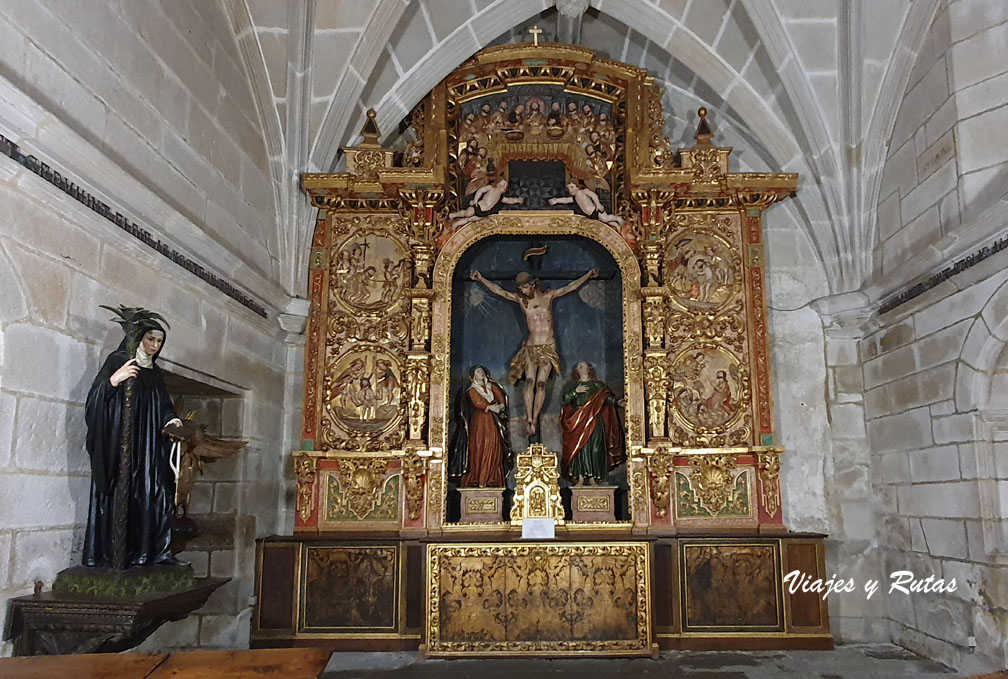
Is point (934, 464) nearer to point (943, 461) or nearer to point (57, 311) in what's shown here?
point (943, 461)

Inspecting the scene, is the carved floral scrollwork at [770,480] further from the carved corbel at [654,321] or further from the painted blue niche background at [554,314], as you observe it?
the painted blue niche background at [554,314]

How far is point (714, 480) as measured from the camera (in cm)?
763

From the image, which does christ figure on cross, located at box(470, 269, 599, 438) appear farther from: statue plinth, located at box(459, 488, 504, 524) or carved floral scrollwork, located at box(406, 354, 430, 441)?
carved floral scrollwork, located at box(406, 354, 430, 441)

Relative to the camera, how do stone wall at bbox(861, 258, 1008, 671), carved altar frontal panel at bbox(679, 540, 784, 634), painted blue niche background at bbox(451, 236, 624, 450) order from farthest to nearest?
painted blue niche background at bbox(451, 236, 624, 450) < carved altar frontal panel at bbox(679, 540, 784, 634) < stone wall at bbox(861, 258, 1008, 671)

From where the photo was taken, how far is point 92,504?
4.33 metres

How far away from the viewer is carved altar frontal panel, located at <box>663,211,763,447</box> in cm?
783

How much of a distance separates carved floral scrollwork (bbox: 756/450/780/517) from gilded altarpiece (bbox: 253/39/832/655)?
0.07ft

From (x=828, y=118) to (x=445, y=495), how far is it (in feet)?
16.9

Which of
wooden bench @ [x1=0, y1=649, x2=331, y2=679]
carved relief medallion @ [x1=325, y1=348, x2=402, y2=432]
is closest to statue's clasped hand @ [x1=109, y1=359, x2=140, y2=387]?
wooden bench @ [x1=0, y1=649, x2=331, y2=679]

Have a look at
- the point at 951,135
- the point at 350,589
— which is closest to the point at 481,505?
the point at 350,589

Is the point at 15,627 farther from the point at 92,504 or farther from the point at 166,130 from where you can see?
the point at 166,130

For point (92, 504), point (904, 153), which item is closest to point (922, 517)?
point (904, 153)

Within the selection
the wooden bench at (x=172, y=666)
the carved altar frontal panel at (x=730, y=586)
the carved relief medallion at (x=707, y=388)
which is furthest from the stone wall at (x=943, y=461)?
the wooden bench at (x=172, y=666)

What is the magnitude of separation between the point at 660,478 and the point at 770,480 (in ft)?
3.37
